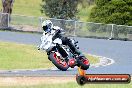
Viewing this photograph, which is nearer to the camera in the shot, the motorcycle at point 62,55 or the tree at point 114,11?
the motorcycle at point 62,55

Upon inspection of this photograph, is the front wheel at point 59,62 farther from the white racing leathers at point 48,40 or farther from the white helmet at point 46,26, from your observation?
the white helmet at point 46,26

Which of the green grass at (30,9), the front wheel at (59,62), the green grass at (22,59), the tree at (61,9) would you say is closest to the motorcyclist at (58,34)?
the front wheel at (59,62)

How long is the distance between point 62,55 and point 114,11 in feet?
154

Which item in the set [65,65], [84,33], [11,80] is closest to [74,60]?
[65,65]

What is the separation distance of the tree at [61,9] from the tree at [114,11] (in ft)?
13.4

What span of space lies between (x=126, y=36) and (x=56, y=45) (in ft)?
154

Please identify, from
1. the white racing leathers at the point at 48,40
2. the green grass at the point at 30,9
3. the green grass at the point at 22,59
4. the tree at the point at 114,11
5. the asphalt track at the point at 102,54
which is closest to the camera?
the white racing leathers at the point at 48,40

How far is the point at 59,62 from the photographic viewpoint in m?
4.75

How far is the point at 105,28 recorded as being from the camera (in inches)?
1975

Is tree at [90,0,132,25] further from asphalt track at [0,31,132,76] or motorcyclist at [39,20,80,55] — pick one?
motorcyclist at [39,20,80,55]

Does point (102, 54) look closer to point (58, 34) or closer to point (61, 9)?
point (61, 9)

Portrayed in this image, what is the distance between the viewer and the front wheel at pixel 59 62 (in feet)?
15.2

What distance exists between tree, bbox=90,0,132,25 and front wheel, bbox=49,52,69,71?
153 feet

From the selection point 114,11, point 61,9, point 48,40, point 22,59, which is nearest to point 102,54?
point 22,59
